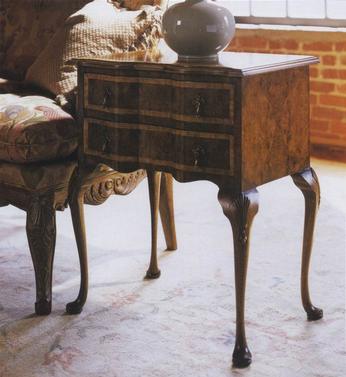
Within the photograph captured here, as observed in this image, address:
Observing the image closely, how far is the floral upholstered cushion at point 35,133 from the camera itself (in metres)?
2.35

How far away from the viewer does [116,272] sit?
280 centimetres

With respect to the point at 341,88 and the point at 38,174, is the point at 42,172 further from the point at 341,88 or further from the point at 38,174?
the point at 341,88

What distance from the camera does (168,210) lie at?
2.89 m

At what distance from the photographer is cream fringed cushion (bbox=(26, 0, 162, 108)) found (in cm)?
265

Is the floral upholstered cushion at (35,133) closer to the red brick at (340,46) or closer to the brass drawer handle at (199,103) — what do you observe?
the brass drawer handle at (199,103)

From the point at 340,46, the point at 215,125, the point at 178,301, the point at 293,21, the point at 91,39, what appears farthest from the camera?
the point at 293,21

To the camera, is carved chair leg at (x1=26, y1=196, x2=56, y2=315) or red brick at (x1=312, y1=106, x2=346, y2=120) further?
red brick at (x1=312, y1=106, x2=346, y2=120)

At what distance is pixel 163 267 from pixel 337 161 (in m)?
1.89

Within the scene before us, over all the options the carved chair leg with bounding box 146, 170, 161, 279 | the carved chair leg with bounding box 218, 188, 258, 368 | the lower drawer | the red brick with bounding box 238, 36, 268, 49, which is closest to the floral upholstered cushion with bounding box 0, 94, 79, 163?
the lower drawer

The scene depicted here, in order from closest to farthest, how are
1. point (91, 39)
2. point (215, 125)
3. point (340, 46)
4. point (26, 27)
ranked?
point (215, 125) → point (91, 39) → point (26, 27) → point (340, 46)

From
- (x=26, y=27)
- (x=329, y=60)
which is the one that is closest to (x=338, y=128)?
(x=329, y=60)

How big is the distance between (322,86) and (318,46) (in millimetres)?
239

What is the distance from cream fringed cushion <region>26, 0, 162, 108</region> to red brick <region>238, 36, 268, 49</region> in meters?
2.15

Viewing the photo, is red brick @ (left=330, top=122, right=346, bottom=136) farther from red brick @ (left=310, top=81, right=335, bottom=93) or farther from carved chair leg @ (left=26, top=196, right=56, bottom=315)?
carved chair leg @ (left=26, top=196, right=56, bottom=315)
